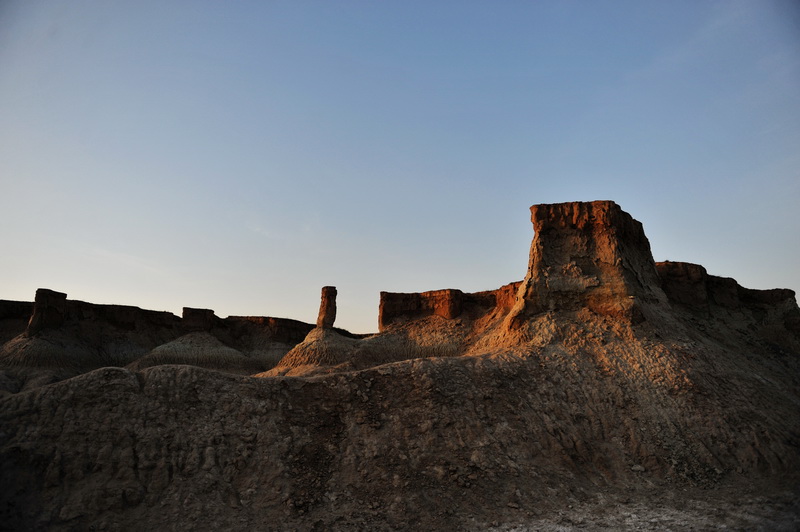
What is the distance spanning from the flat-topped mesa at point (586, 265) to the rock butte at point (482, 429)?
78mm

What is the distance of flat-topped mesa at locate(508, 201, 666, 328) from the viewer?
19141mm

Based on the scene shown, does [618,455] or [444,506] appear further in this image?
[618,455]

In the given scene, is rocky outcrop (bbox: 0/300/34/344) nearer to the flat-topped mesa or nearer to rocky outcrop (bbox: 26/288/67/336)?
rocky outcrop (bbox: 26/288/67/336)

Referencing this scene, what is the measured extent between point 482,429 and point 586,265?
30.3ft

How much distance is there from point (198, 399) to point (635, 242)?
18618mm

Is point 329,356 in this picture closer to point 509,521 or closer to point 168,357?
point 168,357

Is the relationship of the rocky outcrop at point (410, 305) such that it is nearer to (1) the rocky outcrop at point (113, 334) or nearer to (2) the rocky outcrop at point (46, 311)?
(1) the rocky outcrop at point (113, 334)

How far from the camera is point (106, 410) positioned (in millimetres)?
11930


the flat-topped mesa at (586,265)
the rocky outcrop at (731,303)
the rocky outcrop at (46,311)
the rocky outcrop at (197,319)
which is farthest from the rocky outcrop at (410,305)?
the rocky outcrop at (46,311)

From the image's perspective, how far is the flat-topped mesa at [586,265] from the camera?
19141 millimetres

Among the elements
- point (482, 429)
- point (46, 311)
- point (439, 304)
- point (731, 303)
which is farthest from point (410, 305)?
point (46, 311)

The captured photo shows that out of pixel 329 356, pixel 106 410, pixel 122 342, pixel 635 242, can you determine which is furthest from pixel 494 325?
pixel 122 342

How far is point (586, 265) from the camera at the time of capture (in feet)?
65.9

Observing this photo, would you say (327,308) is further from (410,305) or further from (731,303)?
(731,303)
